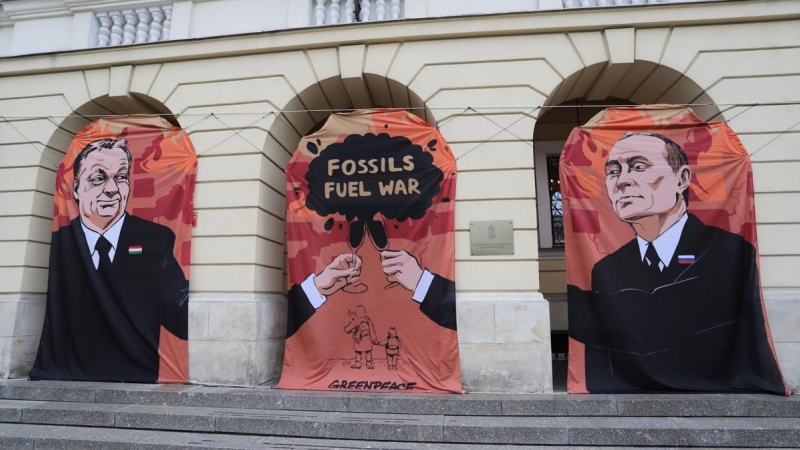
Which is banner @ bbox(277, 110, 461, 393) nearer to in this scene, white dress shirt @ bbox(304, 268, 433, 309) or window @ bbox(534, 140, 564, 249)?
white dress shirt @ bbox(304, 268, 433, 309)

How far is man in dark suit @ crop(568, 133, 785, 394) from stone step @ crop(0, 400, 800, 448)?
81cm

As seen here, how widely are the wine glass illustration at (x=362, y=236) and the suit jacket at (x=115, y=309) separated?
2719 millimetres

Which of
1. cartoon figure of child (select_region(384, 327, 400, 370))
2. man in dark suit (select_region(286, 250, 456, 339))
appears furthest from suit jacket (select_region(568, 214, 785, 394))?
cartoon figure of child (select_region(384, 327, 400, 370))

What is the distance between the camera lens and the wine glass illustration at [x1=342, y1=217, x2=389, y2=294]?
6.70 metres

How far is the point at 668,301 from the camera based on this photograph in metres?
6.25

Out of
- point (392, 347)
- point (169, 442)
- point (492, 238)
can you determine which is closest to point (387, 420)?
point (392, 347)

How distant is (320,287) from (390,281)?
111 cm

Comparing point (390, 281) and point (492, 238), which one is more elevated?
point (492, 238)

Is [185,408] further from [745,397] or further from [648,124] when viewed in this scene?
[648,124]

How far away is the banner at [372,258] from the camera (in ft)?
21.1

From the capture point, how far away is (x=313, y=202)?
23.0ft

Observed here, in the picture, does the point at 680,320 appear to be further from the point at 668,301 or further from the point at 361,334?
the point at 361,334

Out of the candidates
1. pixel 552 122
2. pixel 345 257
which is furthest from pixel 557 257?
pixel 345 257

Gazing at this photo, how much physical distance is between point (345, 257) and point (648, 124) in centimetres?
504
